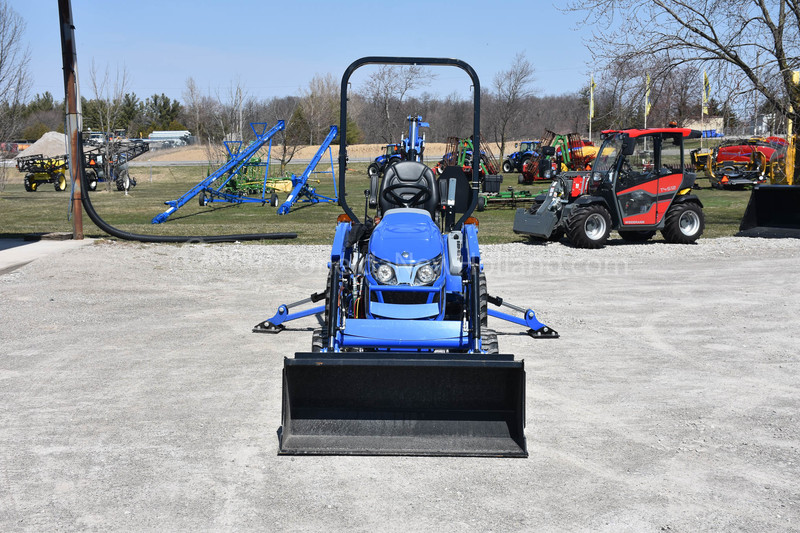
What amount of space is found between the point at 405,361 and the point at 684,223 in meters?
11.6

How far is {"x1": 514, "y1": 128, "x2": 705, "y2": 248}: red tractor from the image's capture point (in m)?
14.6

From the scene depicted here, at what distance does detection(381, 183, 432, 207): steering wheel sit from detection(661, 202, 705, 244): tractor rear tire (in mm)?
9250

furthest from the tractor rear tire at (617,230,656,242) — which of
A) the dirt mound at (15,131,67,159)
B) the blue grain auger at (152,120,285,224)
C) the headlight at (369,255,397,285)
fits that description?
the dirt mound at (15,131,67,159)

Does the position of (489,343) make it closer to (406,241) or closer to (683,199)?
(406,241)

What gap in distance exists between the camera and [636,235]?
15.9 metres

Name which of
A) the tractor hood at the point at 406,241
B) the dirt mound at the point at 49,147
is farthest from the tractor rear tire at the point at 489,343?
the dirt mound at the point at 49,147

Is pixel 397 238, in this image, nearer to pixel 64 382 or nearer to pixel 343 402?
pixel 343 402

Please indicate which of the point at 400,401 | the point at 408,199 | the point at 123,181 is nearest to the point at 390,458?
the point at 400,401

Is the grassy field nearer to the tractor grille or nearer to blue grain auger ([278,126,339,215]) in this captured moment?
blue grain auger ([278,126,339,215])

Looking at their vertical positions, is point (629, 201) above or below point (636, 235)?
above

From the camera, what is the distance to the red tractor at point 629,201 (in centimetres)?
1455

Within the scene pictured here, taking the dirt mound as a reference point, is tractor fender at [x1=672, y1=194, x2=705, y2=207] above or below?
below

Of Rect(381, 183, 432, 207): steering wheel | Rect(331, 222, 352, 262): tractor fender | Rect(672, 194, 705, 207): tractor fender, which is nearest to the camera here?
Rect(331, 222, 352, 262): tractor fender

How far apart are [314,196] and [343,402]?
821 inches
